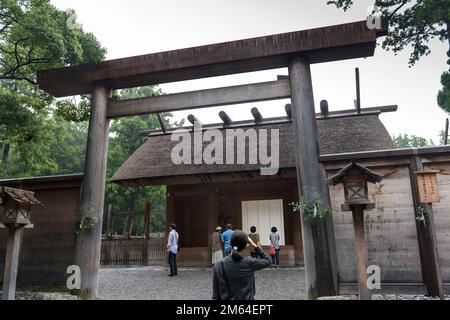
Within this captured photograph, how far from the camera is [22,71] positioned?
27.8 ft

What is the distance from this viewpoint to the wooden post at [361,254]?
15.3 feet

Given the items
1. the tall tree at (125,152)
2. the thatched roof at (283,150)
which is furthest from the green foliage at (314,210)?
the tall tree at (125,152)

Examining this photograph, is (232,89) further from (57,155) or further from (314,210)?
(57,155)

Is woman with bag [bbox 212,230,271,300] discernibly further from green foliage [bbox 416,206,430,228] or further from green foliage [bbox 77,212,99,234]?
green foliage [bbox 77,212,99,234]

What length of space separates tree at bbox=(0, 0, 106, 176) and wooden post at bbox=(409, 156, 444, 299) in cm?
767

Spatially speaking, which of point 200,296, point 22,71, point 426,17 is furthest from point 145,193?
point 426,17

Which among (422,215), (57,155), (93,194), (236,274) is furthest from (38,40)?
(57,155)

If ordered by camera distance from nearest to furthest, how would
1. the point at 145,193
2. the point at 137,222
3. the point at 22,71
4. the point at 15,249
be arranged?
the point at 15,249, the point at 22,71, the point at 145,193, the point at 137,222

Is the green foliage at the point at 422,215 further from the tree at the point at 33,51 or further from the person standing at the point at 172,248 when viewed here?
the tree at the point at 33,51

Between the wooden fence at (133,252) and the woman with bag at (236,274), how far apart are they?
11.4 metres

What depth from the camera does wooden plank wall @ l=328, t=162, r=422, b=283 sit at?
547 centimetres
